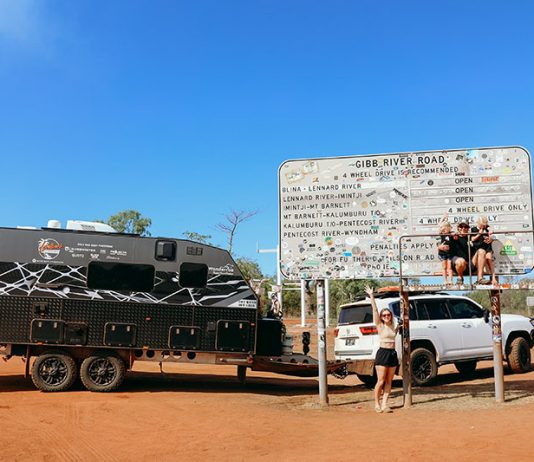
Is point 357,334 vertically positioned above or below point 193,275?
below

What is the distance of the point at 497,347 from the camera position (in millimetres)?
10672

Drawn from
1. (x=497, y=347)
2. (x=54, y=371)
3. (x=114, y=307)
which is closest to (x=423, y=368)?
(x=497, y=347)

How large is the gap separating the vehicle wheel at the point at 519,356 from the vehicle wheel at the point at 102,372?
9.15 metres

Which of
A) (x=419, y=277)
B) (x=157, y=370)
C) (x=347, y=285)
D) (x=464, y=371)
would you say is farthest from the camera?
(x=347, y=285)

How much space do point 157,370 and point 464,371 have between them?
8.52 metres

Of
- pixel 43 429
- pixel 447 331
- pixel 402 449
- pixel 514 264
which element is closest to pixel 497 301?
pixel 514 264

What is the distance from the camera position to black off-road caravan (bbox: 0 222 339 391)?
11.3 m

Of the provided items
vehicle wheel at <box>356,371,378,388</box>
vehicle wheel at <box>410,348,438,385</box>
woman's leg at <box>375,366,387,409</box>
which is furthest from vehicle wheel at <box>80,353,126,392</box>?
vehicle wheel at <box>410,348,438,385</box>

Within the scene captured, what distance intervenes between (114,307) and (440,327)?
274 inches

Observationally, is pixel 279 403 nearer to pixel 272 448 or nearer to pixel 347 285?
pixel 272 448

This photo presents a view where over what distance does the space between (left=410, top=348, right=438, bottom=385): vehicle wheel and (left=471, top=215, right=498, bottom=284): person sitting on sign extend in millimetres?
2804

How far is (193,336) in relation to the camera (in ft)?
38.1

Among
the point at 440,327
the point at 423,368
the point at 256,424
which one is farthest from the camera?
the point at 440,327

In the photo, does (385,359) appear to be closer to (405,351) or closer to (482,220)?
(405,351)
